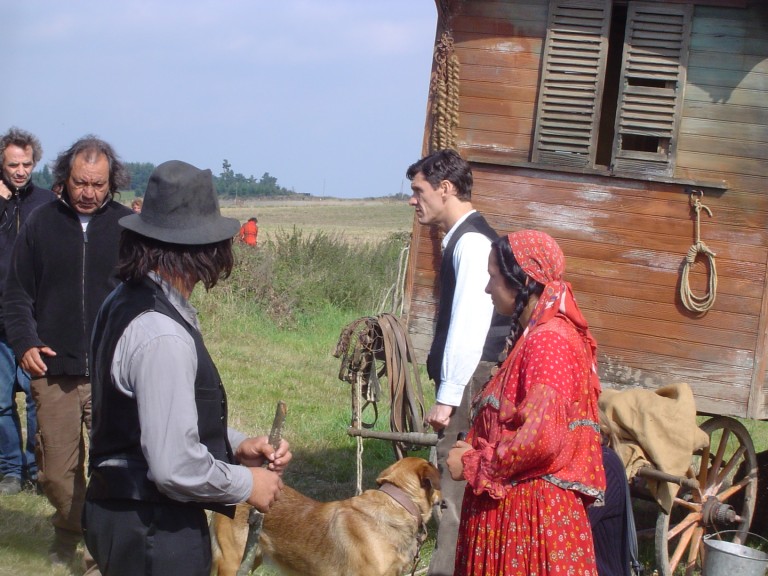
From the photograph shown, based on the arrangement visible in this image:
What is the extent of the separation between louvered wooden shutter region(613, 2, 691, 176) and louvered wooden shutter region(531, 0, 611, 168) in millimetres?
175

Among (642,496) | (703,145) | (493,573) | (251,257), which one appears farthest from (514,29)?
(251,257)

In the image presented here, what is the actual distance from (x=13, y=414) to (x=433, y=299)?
9.92 ft

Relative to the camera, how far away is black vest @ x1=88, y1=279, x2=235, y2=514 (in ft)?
8.14

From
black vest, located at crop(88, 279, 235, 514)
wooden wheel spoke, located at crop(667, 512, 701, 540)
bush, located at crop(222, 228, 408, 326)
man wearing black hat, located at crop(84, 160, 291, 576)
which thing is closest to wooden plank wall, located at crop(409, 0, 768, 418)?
wooden wheel spoke, located at crop(667, 512, 701, 540)

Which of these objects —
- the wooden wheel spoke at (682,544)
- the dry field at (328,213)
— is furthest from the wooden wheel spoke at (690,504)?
the dry field at (328,213)

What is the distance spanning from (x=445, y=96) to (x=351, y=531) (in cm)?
286

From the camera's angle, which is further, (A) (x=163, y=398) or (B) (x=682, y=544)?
(B) (x=682, y=544)

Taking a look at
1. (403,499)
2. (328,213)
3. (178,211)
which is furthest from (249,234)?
(328,213)

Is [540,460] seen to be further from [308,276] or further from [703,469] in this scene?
[308,276]

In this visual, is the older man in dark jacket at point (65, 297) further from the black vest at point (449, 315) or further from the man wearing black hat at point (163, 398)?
the man wearing black hat at point (163, 398)

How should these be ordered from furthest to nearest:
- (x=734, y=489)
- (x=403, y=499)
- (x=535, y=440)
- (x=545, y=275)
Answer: (x=734, y=489), (x=403, y=499), (x=545, y=275), (x=535, y=440)

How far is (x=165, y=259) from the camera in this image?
8.34 ft

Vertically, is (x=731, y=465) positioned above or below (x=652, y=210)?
below

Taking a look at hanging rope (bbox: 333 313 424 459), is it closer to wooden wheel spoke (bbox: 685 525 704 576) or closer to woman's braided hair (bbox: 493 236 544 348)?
wooden wheel spoke (bbox: 685 525 704 576)
